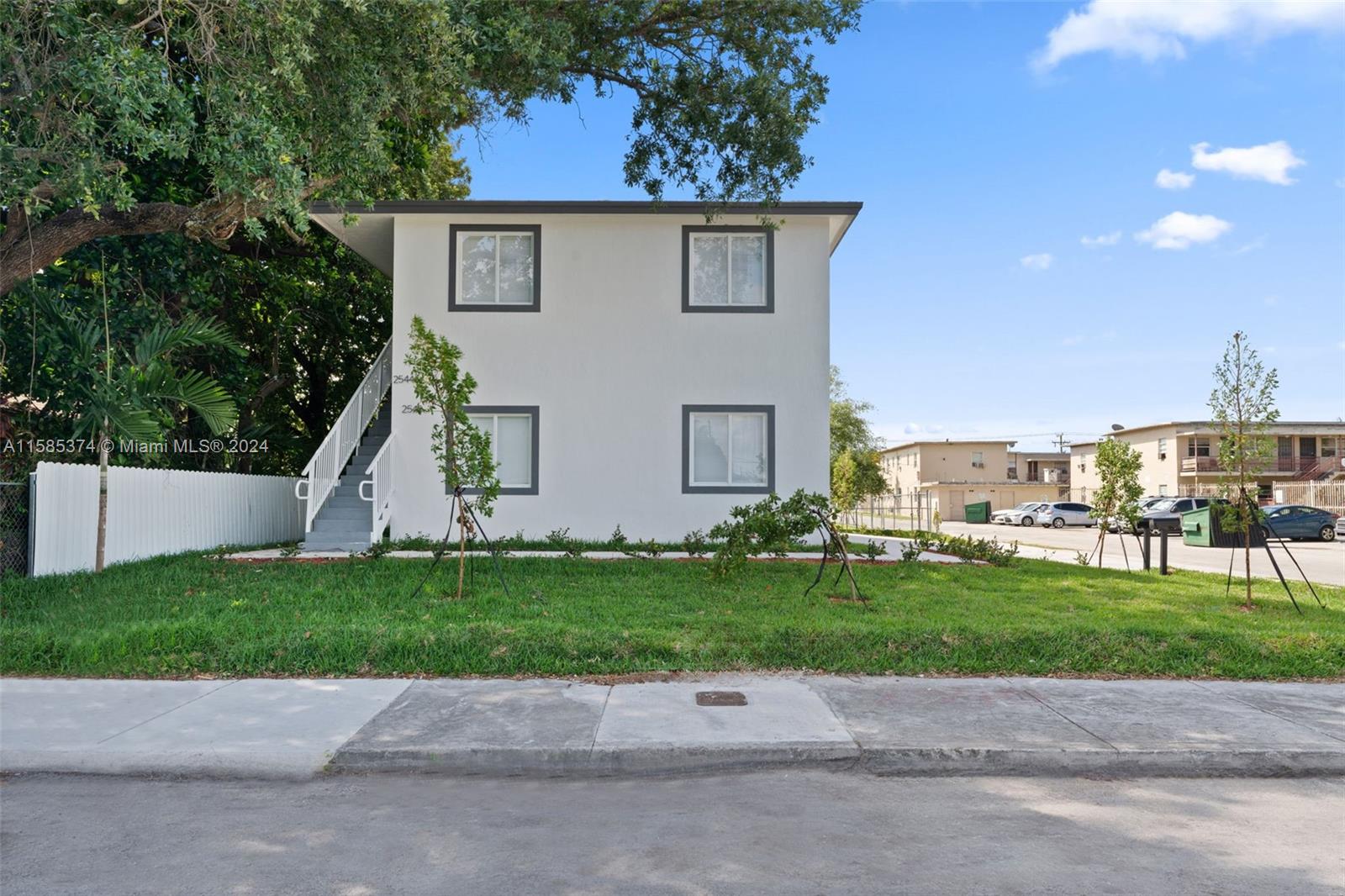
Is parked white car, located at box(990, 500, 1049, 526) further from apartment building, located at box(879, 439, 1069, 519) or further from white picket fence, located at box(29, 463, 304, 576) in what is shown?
white picket fence, located at box(29, 463, 304, 576)

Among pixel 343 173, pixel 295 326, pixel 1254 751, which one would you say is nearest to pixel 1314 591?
pixel 1254 751

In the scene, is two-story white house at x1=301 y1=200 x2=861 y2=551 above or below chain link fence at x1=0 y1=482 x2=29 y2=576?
above

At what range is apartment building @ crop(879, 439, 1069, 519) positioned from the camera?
61750 mm

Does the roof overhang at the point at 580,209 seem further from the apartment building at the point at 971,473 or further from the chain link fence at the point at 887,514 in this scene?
the apartment building at the point at 971,473

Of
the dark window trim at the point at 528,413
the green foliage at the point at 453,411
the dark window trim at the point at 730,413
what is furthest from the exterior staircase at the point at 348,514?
the dark window trim at the point at 730,413

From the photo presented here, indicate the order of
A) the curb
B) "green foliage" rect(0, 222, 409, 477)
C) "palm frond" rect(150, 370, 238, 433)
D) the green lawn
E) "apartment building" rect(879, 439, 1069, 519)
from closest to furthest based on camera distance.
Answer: the curb < the green lawn < "palm frond" rect(150, 370, 238, 433) < "green foliage" rect(0, 222, 409, 477) < "apartment building" rect(879, 439, 1069, 519)

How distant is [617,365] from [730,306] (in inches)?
87.6

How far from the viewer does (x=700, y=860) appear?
3.88 m

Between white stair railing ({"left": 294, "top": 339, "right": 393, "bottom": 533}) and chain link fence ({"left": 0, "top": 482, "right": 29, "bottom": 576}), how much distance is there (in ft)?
11.6

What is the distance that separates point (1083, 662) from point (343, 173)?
9.11m

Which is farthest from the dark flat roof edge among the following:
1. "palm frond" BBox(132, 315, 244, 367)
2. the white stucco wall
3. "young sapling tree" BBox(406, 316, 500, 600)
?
"young sapling tree" BBox(406, 316, 500, 600)

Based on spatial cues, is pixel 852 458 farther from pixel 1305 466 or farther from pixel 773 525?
pixel 1305 466

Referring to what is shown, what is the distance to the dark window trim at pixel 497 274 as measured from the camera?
605 inches

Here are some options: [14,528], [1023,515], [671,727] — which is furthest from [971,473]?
[671,727]
